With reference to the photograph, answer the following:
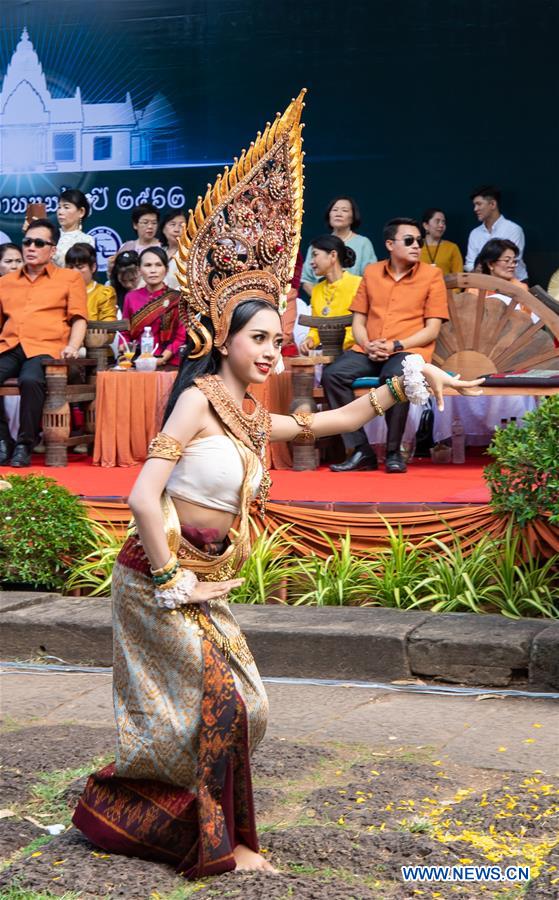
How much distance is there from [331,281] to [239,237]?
566 centimetres

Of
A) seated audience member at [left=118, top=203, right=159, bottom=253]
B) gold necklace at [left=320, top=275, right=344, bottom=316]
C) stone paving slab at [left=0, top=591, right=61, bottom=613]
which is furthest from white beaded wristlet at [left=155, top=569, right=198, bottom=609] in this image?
seated audience member at [left=118, top=203, right=159, bottom=253]

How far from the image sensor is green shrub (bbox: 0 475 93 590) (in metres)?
6.36

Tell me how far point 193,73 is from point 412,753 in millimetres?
9135

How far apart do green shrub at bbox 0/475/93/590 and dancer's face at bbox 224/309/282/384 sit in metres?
2.90

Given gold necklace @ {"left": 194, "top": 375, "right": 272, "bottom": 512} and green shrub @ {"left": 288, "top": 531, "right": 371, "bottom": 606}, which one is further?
green shrub @ {"left": 288, "top": 531, "right": 371, "bottom": 606}

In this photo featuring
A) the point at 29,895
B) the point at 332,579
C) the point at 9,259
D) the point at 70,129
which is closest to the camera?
the point at 29,895

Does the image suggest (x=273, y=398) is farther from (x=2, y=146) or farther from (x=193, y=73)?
(x=2, y=146)

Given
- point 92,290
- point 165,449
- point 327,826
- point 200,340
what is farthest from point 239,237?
point 92,290

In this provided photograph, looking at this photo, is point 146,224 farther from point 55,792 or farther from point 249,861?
point 249,861

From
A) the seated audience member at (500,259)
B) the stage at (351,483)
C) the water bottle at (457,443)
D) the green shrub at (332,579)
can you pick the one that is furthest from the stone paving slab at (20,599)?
the seated audience member at (500,259)

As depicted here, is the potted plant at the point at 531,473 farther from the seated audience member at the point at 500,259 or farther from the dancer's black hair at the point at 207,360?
the seated audience member at the point at 500,259

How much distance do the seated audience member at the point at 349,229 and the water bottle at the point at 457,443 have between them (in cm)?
179

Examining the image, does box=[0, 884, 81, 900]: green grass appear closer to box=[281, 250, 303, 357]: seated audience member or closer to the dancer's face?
the dancer's face

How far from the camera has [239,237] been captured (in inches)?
145
